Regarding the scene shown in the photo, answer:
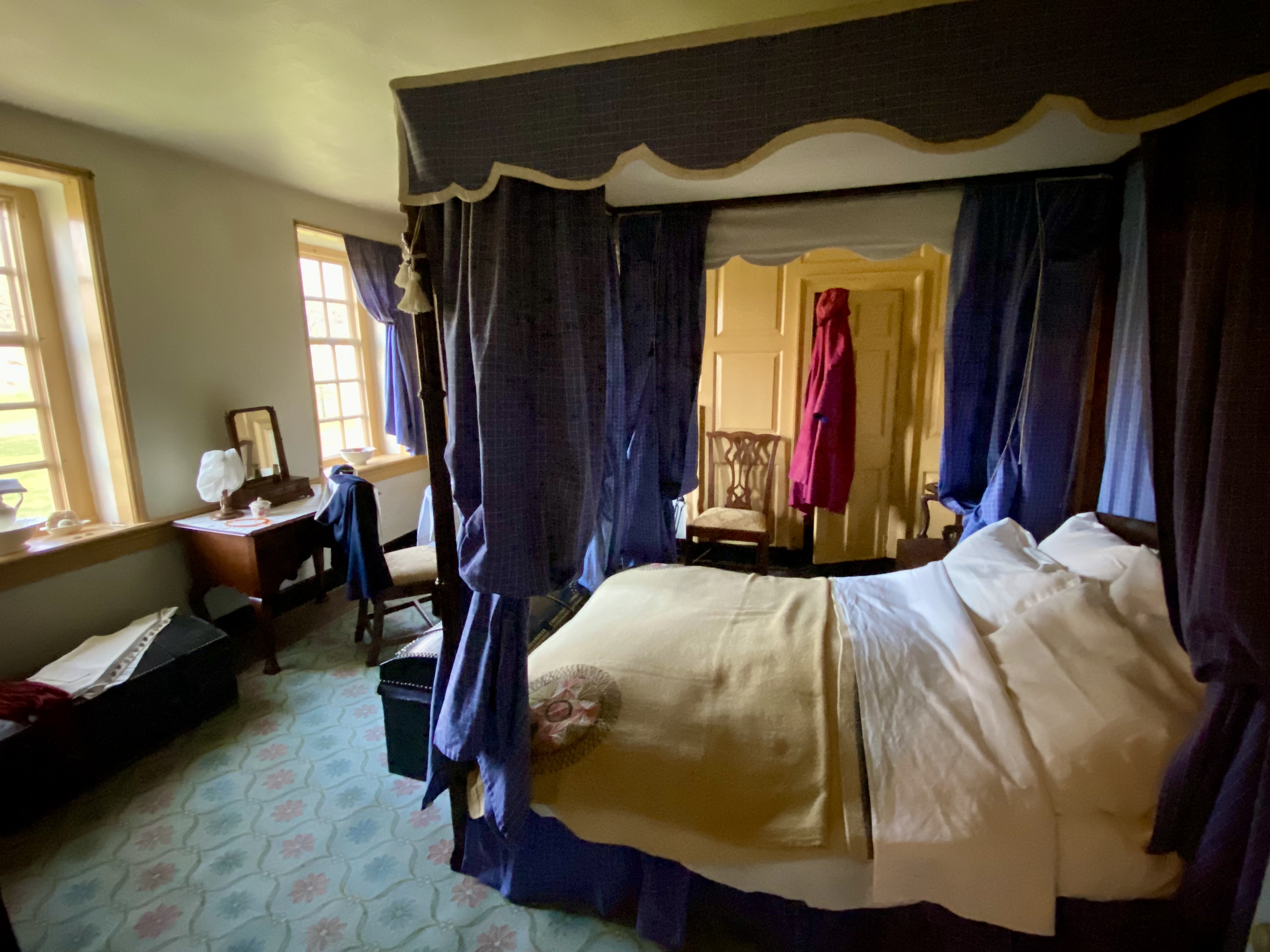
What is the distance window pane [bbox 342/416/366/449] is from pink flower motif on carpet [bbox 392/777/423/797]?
2757mm

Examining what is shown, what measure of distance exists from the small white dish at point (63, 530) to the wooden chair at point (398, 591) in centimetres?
125

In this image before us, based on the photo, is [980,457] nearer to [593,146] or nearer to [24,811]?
[593,146]

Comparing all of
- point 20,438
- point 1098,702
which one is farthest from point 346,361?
point 1098,702

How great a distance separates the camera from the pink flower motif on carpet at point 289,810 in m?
1.97

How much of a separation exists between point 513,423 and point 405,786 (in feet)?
5.08

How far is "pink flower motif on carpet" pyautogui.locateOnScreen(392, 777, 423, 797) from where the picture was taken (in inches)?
82.1

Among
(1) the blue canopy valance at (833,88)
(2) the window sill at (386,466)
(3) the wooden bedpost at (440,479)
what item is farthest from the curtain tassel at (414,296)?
(2) the window sill at (386,466)

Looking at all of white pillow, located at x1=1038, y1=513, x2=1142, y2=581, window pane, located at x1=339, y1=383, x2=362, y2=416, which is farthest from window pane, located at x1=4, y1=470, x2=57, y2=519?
white pillow, located at x1=1038, y1=513, x2=1142, y2=581

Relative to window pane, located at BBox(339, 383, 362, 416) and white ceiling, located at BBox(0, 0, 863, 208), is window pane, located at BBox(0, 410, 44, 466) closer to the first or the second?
white ceiling, located at BBox(0, 0, 863, 208)

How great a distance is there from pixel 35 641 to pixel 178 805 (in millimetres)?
1085

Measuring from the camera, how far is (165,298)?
2.85 metres

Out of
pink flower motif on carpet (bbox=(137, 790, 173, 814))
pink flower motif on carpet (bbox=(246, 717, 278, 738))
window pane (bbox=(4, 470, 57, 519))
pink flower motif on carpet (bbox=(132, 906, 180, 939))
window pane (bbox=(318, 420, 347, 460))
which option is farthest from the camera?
window pane (bbox=(318, 420, 347, 460))

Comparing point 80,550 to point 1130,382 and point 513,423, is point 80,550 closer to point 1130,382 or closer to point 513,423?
point 513,423

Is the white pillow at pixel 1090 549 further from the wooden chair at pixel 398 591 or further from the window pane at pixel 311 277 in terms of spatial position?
the window pane at pixel 311 277
